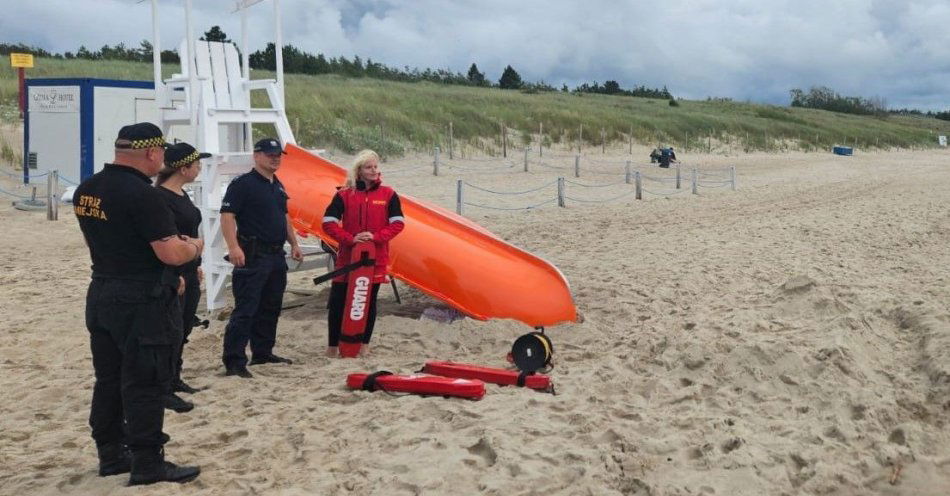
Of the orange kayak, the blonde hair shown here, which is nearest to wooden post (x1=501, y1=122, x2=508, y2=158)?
the orange kayak

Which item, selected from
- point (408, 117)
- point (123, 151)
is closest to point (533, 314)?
point (123, 151)

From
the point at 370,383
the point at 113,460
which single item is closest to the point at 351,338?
the point at 370,383

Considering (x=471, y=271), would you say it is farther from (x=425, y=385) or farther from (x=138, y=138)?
→ (x=138, y=138)

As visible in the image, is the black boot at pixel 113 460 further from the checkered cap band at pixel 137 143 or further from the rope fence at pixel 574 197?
the rope fence at pixel 574 197

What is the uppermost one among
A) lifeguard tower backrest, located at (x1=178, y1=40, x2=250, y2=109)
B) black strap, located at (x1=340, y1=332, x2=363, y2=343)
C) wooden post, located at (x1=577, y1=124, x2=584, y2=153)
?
wooden post, located at (x1=577, y1=124, x2=584, y2=153)

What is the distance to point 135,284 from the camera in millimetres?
3574

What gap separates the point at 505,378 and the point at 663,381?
97 cm

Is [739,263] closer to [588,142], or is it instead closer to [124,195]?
[124,195]

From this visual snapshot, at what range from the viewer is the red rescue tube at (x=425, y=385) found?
16.0ft

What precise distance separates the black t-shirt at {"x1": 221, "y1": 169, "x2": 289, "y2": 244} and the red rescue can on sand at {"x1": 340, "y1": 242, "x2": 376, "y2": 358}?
603mm

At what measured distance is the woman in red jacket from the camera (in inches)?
236

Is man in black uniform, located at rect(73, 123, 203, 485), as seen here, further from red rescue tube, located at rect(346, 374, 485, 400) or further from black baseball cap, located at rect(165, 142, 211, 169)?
red rescue tube, located at rect(346, 374, 485, 400)

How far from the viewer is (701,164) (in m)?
36.4

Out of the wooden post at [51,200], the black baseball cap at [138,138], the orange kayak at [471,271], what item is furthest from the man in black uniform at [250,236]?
the wooden post at [51,200]
